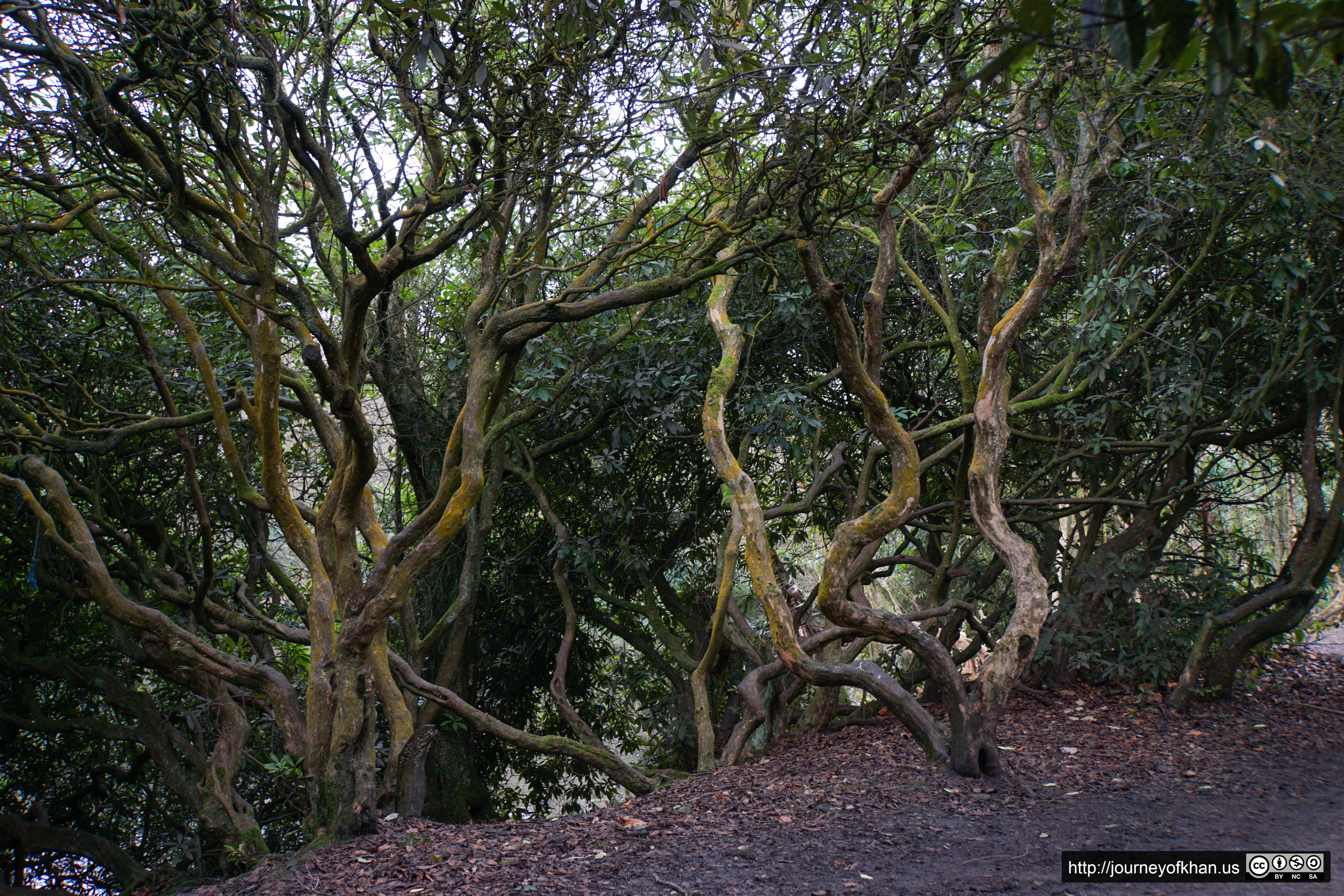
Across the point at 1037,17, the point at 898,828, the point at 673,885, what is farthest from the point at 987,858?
the point at 1037,17

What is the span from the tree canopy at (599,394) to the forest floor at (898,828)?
0.44 meters

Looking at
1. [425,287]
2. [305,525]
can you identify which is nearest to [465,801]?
[305,525]

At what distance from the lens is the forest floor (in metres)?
3.07

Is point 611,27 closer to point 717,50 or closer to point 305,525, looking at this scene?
point 717,50

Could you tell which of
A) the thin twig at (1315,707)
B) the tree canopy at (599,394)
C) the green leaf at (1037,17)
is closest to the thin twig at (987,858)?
the tree canopy at (599,394)

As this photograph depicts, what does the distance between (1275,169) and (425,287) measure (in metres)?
5.99

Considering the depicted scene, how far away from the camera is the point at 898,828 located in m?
3.54

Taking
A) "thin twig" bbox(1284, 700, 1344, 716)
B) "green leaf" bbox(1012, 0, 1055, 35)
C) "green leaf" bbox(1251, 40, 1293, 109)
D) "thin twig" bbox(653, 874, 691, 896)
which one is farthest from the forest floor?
"green leaf" bbox(1012, 0, 1055, 35)

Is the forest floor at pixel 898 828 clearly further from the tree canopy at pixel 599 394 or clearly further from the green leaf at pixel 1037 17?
the green leaf at pixel 1037 17

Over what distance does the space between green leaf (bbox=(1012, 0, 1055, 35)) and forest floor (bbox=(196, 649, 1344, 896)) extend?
2744mm

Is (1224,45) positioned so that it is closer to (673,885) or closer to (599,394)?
(673,885)

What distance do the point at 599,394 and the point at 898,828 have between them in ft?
13.3

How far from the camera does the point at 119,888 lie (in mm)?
5590

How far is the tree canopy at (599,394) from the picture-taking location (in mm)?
3803
